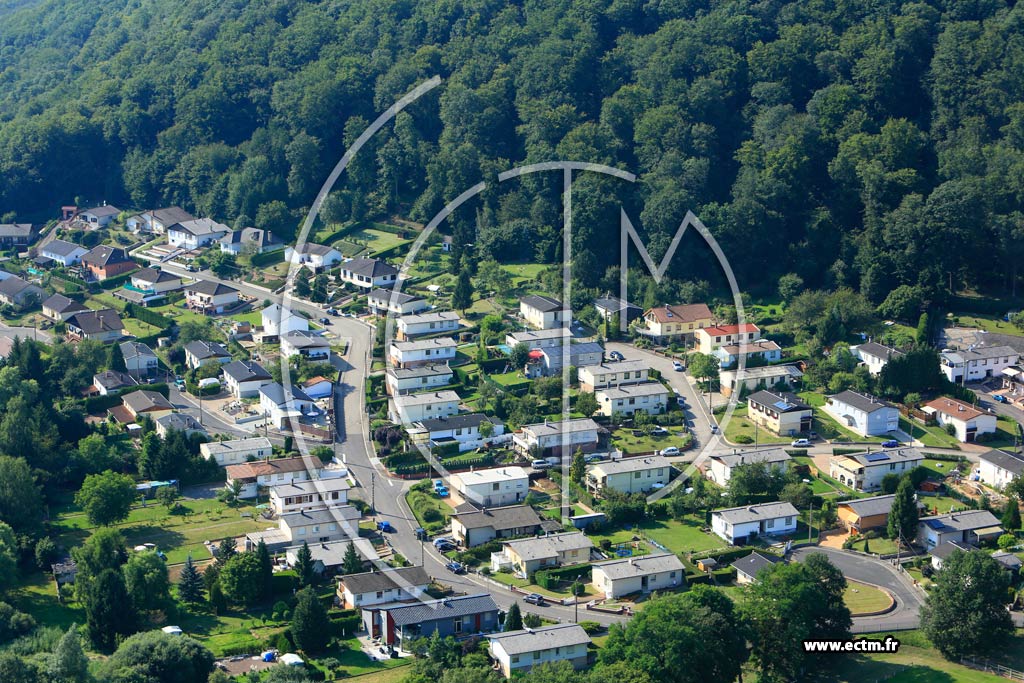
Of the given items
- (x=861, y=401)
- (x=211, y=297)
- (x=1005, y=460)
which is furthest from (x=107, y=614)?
(x=1005, y=460)

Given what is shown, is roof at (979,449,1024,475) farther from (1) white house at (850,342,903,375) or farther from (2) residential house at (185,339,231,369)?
(2) residential house at (185,339,231,369)

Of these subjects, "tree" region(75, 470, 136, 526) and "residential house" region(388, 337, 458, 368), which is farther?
"residential house" region(388, 337, 458, 368)

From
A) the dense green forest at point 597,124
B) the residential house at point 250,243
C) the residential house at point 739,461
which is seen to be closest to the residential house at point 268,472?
the residential house at point 739,461

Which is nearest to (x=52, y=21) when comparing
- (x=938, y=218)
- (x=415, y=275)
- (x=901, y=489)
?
(x=415, y=275)

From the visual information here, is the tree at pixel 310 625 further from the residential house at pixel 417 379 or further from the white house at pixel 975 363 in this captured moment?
the white house at pixel 975 363

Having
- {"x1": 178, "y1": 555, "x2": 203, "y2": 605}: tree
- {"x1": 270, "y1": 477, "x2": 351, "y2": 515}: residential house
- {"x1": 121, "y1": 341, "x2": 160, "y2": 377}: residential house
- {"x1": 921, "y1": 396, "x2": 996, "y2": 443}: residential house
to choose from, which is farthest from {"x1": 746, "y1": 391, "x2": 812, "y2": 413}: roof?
{"x1": 121, "y1": 341, "x2": 160, "y2": 377}: residential house

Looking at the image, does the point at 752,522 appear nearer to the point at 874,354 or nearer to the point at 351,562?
the point at 351,562
